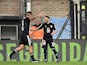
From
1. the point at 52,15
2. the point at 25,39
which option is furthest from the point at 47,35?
the point at 52,15

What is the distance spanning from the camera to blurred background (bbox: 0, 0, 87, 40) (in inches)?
→ 971

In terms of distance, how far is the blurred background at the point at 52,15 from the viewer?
24.7 meters

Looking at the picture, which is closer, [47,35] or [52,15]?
[47,35]

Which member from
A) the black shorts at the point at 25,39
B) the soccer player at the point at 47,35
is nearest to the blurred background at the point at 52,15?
the soccer player at the point at 47,35

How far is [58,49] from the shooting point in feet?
57.9

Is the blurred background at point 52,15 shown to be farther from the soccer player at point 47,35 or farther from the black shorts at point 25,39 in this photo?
the black shorts at point 25,39

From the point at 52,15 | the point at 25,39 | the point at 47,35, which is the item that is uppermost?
the point at 52,15

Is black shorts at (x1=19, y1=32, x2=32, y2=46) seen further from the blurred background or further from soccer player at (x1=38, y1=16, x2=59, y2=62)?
the blurred background

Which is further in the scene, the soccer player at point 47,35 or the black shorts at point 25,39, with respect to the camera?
the soccer player at point 47,35

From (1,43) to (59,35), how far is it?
7.98m

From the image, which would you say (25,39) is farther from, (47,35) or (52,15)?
(52,15)

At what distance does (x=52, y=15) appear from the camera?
2520 cm

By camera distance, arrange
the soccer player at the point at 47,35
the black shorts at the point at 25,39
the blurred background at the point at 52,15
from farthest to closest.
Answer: the blurred background at the point at 52,15, the soccer player at the point at 47,35, the black shorts at the point at 25,39

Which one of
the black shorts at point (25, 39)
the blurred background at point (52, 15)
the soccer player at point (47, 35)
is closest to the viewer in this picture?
the black shorts at point (25, 39)
